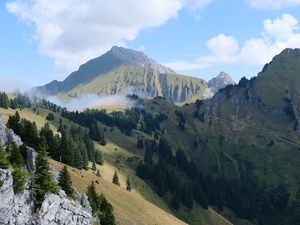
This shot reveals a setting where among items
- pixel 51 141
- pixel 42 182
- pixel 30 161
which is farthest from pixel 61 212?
pixel 51 141

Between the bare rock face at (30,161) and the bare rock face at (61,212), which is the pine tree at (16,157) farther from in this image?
the bare rock face at (61,212)

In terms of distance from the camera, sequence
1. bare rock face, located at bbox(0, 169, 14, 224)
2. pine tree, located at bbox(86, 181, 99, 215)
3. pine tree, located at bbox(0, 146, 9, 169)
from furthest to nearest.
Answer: pine tree, located at bbox(86, 181, 99, 215) < pine tree, located at bbox(0, 146, 9, 169) < bare rock face, located at bbox(0, 169, 14, 224)

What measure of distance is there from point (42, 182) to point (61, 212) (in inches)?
237

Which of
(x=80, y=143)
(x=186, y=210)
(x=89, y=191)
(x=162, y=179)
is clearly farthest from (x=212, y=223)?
(x=89, y=191)

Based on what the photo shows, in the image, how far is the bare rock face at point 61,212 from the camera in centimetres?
6638

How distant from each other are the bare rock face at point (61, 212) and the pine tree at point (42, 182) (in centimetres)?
83

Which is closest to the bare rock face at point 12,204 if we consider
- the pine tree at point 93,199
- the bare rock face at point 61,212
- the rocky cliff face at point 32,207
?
the rocky cliff face at point 32,207

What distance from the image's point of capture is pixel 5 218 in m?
60.8

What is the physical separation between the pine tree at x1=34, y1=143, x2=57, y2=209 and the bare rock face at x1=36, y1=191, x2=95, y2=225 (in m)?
0.83

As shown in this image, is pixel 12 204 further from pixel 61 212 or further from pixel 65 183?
pixel 65 183

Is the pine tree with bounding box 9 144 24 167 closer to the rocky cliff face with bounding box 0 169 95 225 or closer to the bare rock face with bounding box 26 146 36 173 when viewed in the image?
the bare rock face with bounding box 26 146 36 173

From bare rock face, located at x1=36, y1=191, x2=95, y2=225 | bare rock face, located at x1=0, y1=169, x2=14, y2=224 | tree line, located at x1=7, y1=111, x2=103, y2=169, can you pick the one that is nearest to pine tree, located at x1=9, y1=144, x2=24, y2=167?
bare rock face, located at x1=0, y1=169, x2=14, y2=224

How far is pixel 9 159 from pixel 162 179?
132m

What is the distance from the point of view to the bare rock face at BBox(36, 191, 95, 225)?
66.4 m
